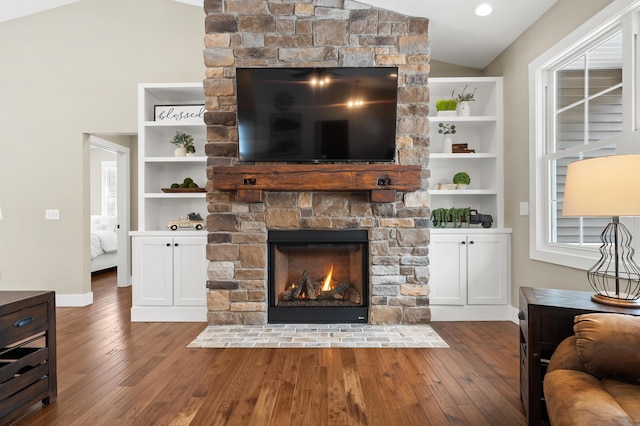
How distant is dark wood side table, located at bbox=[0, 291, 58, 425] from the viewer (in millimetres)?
1712

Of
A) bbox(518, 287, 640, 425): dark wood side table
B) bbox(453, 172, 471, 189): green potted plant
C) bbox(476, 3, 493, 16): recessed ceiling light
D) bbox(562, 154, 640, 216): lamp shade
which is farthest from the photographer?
bbox(453, 172, 471, 189): green potted plant

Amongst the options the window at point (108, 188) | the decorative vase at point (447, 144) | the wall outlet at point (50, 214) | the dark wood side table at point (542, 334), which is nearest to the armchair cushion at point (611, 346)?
the dark wood side table at point (542, 334)

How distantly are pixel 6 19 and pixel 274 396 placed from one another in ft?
16.9

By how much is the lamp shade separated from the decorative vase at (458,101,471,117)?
2.11m

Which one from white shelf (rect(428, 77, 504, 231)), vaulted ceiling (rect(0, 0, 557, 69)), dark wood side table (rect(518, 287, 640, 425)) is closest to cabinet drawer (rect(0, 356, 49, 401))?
dark wood side table (rect(518, 287, 640, 425))

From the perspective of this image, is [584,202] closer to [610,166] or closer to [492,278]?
[610,166]

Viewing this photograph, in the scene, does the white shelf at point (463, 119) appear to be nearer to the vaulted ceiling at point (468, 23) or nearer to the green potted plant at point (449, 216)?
the vaulted ceiling at point (468, 23)

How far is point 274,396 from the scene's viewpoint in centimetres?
202

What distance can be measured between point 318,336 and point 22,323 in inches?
76.3

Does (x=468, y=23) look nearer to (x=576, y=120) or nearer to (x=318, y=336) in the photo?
(x=576, y=120)

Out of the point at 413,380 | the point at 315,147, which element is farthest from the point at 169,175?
the point at 413,380

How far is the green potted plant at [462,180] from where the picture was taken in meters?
3.67

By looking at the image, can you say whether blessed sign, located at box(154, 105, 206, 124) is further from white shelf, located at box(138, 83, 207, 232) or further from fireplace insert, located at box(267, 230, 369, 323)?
fireplace insert, located at box(267, 230, 369, 323)

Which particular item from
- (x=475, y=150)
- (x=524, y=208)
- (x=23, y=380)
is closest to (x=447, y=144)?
(x=475, y=150)
